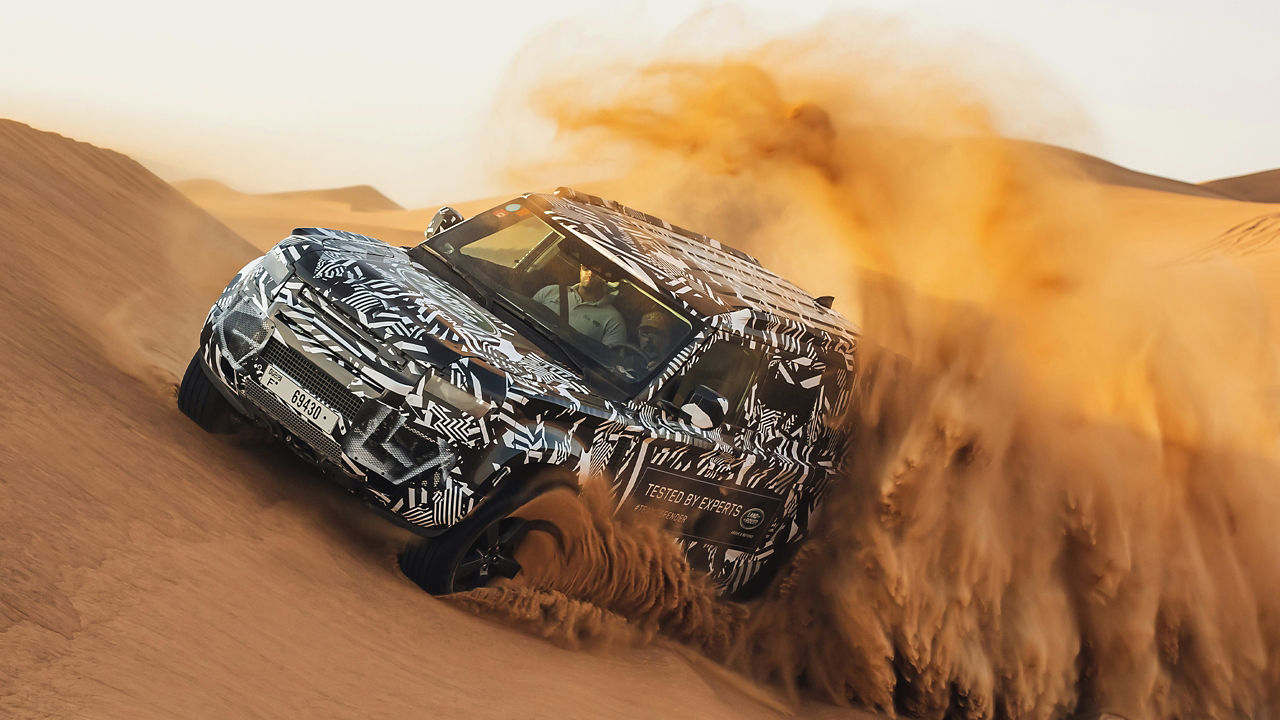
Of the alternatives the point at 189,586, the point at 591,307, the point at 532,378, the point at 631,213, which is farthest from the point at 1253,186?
the point at 189,586

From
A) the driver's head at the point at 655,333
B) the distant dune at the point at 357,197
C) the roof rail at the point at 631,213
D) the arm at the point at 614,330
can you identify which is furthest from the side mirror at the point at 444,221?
the distant dune at the point at 357,197

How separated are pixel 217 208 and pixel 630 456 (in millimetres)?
19464

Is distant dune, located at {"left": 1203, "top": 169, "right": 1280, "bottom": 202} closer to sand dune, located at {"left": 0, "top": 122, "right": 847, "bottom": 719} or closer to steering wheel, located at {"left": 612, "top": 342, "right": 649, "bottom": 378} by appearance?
steering wheel, located at {"left": 612, "top": 342, "right": 649, "bottom": 378}

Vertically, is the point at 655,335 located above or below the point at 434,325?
above

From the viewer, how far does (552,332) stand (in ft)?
18.9

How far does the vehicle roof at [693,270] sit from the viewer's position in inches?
238

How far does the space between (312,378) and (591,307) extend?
1502mm

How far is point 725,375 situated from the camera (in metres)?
5.93

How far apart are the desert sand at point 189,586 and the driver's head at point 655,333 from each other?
150cm

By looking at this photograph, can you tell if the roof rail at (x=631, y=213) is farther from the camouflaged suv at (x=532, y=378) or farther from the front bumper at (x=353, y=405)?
the front bumper at (x=353, y=405)

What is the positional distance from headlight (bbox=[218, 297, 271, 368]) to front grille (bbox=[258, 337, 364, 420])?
0.07m

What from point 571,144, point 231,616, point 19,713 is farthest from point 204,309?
point 19,713

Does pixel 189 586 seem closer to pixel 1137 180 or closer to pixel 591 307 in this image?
pixel 591 307

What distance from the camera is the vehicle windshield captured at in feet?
18.7
